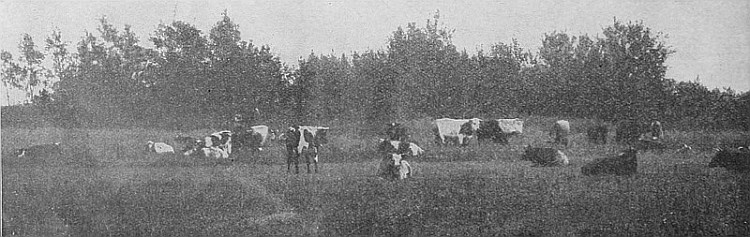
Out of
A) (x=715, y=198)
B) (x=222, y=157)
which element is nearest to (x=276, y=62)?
(x=222, y=157)

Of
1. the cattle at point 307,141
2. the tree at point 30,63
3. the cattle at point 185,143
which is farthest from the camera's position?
the tree at point 30,63

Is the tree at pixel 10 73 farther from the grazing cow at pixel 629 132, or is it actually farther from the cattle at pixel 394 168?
the grazing cow at pixel 629 132

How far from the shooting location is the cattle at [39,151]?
460cm

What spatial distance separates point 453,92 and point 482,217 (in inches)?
31.7

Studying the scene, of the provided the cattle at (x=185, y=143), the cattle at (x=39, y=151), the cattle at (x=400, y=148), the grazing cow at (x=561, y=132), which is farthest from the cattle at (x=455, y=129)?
the cattle at (x=39, y=151)

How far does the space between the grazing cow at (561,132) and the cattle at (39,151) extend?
3383 millimetres

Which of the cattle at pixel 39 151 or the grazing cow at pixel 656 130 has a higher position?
the grazing cow at pixel 656 130

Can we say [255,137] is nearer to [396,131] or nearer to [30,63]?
[396,131]

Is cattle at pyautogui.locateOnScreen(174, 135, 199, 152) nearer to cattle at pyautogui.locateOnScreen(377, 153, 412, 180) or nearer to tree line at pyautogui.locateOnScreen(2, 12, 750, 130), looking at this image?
tree line at pyautogui.locateOnScreen(2, 12, 750, 130)

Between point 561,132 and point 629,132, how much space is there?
411mm

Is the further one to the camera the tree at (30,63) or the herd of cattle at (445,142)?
the tree at (30,63)

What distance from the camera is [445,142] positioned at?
4.15 meters

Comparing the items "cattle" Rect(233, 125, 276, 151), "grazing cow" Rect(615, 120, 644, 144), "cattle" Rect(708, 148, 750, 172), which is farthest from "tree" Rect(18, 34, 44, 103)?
"cattle" Rect(708, 148, 750, 172)

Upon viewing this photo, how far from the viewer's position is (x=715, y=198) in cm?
398
